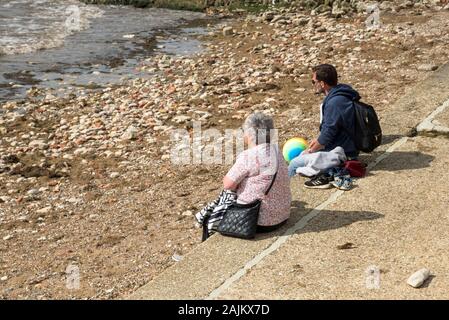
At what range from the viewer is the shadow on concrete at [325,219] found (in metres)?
6.45

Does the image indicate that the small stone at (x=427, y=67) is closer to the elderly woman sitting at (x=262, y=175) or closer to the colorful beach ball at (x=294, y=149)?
the colorful beach ball at (x=294, y=149)

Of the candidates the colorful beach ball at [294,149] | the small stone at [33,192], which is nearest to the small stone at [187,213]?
the colorful beach ball at [294,149]

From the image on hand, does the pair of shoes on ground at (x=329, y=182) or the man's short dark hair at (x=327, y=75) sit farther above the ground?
the man's short dark hair at (x=327, y=75)

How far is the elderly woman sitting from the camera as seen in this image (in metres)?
6.30

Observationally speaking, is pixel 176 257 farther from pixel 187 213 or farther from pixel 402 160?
pixel 402 160

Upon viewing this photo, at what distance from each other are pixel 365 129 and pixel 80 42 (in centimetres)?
1778

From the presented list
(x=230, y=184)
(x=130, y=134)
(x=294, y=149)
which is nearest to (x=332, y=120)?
(x=294, y=149)

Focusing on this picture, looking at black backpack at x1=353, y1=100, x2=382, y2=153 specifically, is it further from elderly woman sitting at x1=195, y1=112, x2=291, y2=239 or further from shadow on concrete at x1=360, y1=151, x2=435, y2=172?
elderly woman sitting at x1=195, y1=112, x2=291, y2=239

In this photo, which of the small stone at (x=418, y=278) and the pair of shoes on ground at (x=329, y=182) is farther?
the pair of shoes on ground at (x=329, y=182)

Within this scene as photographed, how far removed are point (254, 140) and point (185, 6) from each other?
85.3ft

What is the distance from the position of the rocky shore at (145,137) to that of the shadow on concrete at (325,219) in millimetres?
1296

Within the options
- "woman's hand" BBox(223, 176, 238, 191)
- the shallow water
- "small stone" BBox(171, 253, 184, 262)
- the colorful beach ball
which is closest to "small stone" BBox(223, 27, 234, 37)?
the shallow water

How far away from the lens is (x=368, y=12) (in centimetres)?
2234

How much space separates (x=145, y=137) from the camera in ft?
39.0
